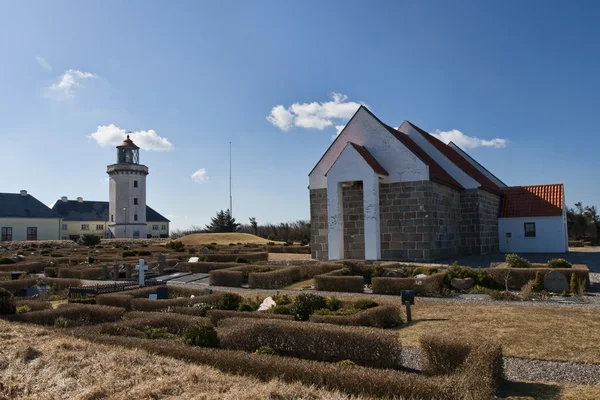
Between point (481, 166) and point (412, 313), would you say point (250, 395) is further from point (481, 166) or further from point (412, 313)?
point (481, 166)

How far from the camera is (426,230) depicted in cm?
2191

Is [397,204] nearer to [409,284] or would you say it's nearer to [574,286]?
[409,284]

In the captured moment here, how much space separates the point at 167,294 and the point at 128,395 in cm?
812

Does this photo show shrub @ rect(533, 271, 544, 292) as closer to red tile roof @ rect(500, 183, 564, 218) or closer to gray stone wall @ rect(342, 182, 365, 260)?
gray stone wall @ rect(342, 182, 365, 260)

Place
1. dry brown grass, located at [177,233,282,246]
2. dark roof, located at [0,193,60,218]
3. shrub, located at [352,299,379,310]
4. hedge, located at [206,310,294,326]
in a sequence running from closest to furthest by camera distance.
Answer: hedge, located at [206,310,294,326], shrub, located at [352,299,379,310], dry brown grass, located at [177,233,282,246], dark roof, located at [0,193,60,218]

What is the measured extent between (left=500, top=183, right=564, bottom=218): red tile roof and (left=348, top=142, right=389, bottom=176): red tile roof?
1102 centimetres

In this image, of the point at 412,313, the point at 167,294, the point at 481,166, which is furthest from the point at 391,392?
the point at 481,166

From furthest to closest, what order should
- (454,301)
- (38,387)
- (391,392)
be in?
(454,301) < (38,387) < (391,392)

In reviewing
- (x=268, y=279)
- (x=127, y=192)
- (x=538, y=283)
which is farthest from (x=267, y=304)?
(x=127, y=192)

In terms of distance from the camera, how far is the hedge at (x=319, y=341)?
7.10 meters

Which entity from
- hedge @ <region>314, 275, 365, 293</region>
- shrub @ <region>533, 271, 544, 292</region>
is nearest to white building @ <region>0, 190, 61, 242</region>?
hedge @ <region>314, 275, 365, 293</region>

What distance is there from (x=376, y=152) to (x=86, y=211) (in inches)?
2436

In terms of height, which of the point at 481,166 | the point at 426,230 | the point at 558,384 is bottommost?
the point at 558,384

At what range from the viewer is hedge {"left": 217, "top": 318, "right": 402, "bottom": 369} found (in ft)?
23.3
